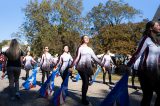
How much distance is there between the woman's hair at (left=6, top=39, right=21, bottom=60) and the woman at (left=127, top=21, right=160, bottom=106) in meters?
4.97

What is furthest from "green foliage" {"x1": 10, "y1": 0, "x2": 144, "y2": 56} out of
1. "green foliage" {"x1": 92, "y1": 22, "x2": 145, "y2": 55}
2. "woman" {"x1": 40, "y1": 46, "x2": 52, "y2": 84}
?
"woman" {"x1": 40, "y1": 46, "x2": 52, "y2": 84}

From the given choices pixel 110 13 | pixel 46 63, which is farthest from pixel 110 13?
pixel 46 63

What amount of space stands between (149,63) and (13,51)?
5283 millimetres

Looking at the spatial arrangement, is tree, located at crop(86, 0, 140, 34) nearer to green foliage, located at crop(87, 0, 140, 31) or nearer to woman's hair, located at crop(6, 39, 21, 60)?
green foliage, located at crop(87, 0, 140, 31)

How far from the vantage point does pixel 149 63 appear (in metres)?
7.22

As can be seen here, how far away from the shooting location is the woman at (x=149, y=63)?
A: 23.4ft

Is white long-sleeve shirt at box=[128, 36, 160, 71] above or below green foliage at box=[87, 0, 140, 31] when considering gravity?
below

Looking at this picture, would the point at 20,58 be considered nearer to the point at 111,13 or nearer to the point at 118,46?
the point at 118,46

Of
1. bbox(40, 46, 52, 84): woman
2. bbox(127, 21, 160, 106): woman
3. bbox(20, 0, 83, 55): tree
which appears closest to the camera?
bbox(127, 21, 160, 106): woman

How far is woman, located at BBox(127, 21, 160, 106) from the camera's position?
7.14 metres

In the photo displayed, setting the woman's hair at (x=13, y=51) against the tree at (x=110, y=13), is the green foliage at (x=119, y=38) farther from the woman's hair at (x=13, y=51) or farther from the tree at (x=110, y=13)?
the woman's hair at (x=13, y=51)

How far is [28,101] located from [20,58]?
4.21 ft

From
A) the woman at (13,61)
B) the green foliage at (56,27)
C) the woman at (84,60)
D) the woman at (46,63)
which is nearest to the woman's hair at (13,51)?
the woman at (13,61)

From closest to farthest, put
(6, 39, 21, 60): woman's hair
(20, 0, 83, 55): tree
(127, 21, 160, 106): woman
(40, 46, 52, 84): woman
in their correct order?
1. (127, 21, 160, 106): woman
2. (6, 39, 21, 60): woman's hair
3. (40, 46, 52, 84): woman
4. (20, 0, 83, 55): tree
